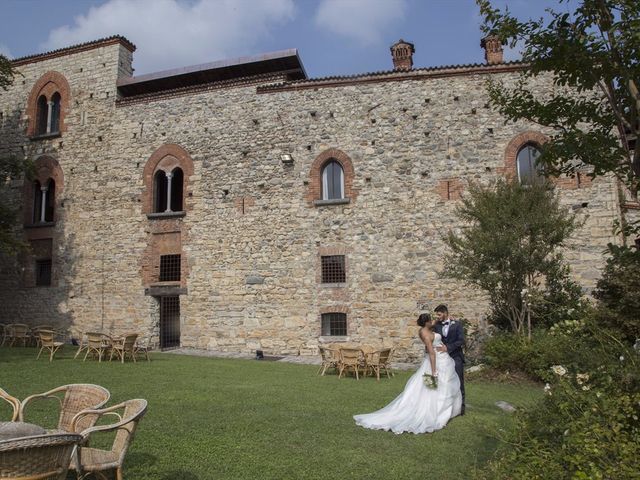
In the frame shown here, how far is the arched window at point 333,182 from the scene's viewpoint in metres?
16.2

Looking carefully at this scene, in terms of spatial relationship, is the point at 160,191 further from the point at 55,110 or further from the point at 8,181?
the point at 8,181

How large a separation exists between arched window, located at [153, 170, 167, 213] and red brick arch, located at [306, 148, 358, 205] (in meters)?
5.51

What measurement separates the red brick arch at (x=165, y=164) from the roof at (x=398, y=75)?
3.54 meters

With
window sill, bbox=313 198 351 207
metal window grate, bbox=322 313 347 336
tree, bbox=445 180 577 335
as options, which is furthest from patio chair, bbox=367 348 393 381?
window sill, bbox=313 198 351 207

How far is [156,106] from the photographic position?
18.0 m

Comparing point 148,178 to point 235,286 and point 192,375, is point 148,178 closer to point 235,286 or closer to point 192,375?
point 235,286

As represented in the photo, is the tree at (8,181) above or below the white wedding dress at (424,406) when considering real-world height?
above

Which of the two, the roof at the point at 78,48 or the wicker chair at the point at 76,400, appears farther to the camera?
the roof at the point at 78,48

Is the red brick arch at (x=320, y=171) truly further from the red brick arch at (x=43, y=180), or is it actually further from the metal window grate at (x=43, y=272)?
the metal window grate at (x=43, y=272)

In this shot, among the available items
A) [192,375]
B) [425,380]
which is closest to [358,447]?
[425,380]

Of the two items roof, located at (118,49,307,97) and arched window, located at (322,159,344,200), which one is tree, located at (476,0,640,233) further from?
roof, located at (118,49,307,97)

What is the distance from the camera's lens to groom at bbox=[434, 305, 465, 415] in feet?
26.3

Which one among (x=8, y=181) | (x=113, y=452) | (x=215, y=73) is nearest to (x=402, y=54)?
(x=215, y=73)

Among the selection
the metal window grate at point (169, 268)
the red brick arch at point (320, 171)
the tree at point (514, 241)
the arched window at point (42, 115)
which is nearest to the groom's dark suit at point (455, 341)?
the tree at point (514, 241)
